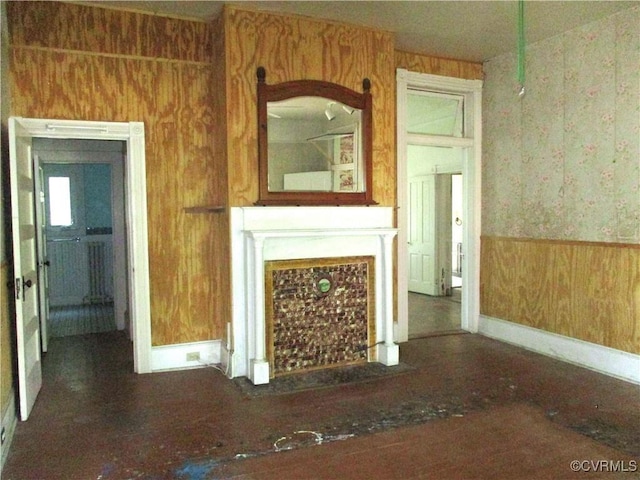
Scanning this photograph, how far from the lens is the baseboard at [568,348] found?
4137 mm

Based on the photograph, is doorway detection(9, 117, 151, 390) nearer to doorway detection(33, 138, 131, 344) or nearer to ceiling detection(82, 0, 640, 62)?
ceiling detection(82, 0, 640, 62)

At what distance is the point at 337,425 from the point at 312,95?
8.65 ft

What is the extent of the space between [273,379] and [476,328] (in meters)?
2.59

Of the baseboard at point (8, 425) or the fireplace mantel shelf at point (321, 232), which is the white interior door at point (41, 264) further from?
the fireplace mantel shelf at point (321, 232)

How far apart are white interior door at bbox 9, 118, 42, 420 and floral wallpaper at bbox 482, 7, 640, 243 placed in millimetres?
4297

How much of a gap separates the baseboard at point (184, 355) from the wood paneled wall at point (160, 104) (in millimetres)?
59

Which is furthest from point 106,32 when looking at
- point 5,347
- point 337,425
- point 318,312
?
point 337,425

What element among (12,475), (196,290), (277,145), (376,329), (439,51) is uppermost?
(439,51)

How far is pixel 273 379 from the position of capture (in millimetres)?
4152

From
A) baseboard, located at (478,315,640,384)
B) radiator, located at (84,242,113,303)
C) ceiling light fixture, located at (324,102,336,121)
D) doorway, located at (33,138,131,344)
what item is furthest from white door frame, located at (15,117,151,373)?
radiator, located at (84,242,113,303)

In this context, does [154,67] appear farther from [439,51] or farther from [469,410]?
[469,410]

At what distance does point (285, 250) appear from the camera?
13.8 feet

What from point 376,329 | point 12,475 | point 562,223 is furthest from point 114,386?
point 562,223

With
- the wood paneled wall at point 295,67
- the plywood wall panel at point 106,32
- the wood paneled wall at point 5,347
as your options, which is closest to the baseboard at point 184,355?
the wood paneled wall at point 5,347
